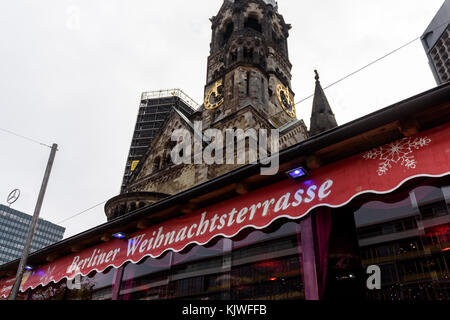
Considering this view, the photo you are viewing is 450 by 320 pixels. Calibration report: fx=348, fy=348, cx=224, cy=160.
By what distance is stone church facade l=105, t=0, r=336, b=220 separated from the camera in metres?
23.6

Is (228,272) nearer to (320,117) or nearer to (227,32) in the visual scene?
(320,117)

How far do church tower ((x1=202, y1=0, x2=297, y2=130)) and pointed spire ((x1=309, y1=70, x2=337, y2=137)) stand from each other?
12.1 metres

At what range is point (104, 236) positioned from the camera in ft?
33.6

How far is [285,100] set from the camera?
121ft

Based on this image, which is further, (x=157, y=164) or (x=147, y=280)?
(x=157, y=164)

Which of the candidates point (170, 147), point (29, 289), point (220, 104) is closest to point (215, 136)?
point (170, 147)

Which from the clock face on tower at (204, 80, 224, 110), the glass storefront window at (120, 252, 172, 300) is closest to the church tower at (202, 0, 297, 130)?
the clock face on tower at (204, 80, 224, 110)

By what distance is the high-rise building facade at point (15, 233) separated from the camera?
140000 mm

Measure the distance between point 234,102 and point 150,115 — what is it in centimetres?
3728

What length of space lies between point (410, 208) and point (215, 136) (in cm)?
2030

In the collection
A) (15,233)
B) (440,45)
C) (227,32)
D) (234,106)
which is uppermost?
(15,233)

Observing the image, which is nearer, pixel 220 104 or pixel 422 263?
pixel 422 263

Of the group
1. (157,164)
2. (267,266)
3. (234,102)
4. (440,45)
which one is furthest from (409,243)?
(440,45)

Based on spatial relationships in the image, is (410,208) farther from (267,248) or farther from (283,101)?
(283,101)
